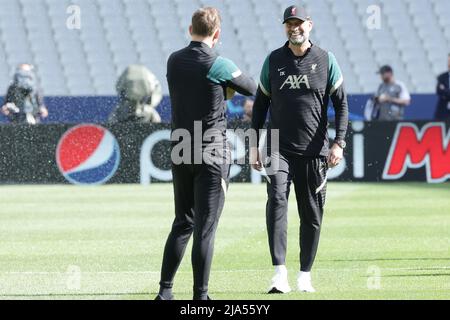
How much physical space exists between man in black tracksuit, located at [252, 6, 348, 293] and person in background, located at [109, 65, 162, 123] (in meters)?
13.0

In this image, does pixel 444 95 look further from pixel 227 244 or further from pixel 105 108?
pixel 227 244

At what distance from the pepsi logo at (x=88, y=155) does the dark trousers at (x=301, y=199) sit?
12.2 m

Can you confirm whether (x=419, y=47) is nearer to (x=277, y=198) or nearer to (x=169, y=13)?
(x=169, y=13)

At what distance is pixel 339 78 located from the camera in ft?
29.7

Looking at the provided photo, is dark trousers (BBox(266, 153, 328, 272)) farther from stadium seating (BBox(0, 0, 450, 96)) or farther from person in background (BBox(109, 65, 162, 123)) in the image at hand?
stadium seating (BBox(0, 0, 450, 96))

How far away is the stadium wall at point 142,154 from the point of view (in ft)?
68.6

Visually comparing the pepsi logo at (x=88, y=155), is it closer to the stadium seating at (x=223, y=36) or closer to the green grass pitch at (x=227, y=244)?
the green grass pitch at (x=227, y=244)

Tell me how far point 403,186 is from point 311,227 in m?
11.4

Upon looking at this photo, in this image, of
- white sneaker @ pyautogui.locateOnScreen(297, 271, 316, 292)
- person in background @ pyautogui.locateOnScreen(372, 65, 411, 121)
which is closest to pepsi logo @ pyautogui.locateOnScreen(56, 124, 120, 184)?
person in background @ pyautogui.locateOnScreen(372, 65, 411, 121)

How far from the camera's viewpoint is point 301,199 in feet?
29.7

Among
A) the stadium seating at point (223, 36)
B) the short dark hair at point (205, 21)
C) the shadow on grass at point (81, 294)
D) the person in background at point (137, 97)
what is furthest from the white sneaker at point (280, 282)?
the stadium seating at point (223, 36)

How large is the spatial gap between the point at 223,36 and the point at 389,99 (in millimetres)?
6873

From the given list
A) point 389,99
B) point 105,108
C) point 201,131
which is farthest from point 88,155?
point 201,131

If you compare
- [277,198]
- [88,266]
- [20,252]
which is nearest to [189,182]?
[277,198]
